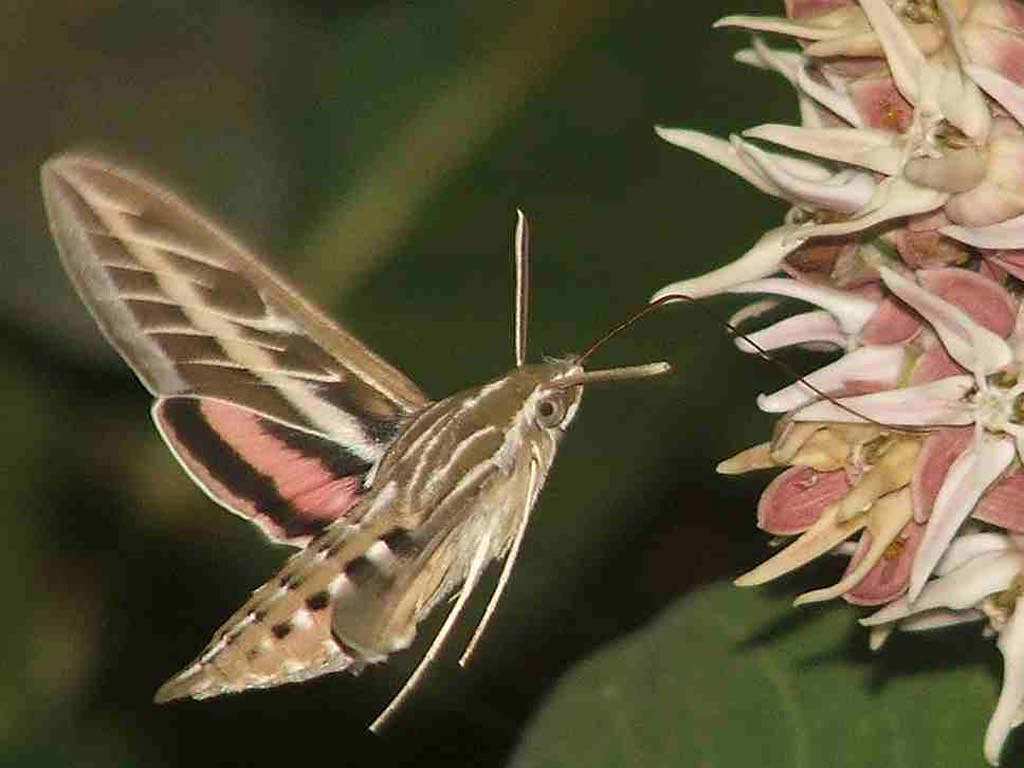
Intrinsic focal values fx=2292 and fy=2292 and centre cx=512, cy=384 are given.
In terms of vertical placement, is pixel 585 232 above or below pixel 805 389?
below

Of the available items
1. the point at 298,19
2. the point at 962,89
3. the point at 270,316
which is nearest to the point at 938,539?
the point at 962,89

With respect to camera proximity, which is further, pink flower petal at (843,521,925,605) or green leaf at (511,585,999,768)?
green leaf at (511,585,999,768)

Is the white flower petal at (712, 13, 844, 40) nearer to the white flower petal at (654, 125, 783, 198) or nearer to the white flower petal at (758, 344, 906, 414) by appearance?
the white flower petal at (654, 125, 783, 198)

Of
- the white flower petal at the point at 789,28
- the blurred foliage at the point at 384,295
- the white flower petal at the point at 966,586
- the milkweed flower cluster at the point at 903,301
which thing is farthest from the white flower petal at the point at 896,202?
the blurred foliage at the point at 384,295

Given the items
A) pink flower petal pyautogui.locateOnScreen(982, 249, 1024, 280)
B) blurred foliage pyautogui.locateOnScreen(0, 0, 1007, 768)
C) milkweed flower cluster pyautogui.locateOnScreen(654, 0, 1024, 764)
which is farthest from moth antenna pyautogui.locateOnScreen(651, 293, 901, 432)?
blurred foliage pyautogui.locateOnScreen(0, 0, 1007, 768)

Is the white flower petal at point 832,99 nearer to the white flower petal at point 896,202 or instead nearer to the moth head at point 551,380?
the white flower petal at point 896,202

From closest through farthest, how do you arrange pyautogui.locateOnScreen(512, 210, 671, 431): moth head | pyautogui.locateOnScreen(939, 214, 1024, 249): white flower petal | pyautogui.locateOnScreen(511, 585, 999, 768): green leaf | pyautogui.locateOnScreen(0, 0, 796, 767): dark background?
pyautogui.locateOnScreen(939, 214, 1024, 249): white flower petal → pyautogui.locateOnScreen(512, 210, 671, 431): moth head → pyautogui.locateOnScreen(511, 585, 999, 768): green leaf → pyautogui.locateOnScreen(0, 0, 796, 767): dark background

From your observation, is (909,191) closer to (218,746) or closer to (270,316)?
(270,316)
